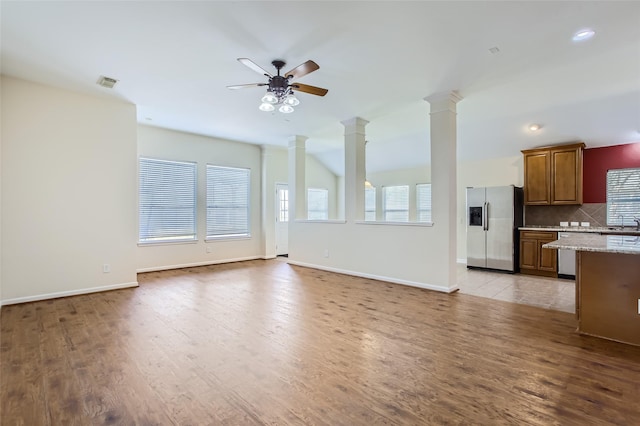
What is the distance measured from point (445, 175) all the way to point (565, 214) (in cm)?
347

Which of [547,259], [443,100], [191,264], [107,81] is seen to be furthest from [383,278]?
[107,81]

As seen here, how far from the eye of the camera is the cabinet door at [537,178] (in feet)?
19.6

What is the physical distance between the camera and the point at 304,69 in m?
3.03

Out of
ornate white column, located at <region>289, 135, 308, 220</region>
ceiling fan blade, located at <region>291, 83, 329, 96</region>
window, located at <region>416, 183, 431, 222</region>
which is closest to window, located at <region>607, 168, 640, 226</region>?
window, located at <region>416, 183, 431, 222</region>

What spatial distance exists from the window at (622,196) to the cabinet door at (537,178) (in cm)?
96

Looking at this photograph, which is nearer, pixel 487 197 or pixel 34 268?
pixel 34 268

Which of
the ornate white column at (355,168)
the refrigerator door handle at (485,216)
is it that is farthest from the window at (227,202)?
the refrigerator door handle at (485,216)

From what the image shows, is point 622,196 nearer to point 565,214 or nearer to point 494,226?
point 565,214

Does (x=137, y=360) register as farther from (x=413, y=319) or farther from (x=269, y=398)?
(x=413, y=319)

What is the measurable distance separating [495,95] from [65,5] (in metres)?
5.11

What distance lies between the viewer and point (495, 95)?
447cm

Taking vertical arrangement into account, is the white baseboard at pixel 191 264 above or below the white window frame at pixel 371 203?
below

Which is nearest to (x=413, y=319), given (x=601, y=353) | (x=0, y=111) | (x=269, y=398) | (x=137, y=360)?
(x=601, y=353)

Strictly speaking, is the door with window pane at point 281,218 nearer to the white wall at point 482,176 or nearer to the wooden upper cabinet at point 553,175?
the white wall at point 482,176
